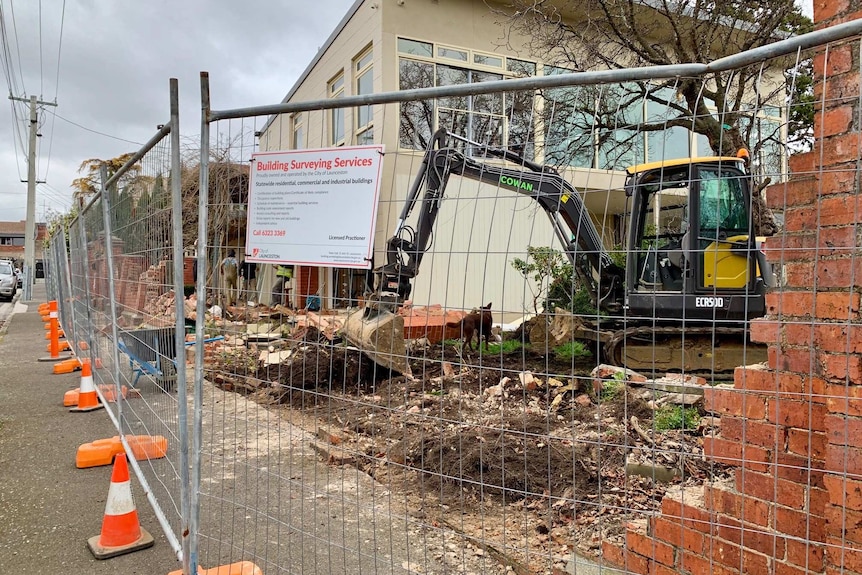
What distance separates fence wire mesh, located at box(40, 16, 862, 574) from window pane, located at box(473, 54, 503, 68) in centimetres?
807

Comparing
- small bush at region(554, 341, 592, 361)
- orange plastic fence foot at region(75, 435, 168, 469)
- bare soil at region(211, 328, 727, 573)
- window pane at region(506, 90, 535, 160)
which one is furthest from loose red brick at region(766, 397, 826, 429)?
small bush at region(554, 341, 592, 361)

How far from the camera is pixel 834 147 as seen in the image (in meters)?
1.91

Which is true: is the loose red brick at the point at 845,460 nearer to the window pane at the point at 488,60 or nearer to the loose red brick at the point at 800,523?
the loose red brick at the point at 800,523

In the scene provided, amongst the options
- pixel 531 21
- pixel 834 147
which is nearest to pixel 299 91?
pixel 531 21

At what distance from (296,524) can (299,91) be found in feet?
59.1

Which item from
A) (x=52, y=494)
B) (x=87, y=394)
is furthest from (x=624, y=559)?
(x=87, y=394)

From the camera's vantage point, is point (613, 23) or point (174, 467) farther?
point (613, 23)

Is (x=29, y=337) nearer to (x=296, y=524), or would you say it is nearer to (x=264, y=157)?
(x=296, y=524)

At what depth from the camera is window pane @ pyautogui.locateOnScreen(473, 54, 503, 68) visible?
14.4 m

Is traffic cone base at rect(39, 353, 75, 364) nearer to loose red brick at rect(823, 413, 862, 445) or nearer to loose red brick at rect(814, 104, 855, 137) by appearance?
loose red brick at rect(823, 413, 862, 445)

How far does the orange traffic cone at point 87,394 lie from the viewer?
658cm

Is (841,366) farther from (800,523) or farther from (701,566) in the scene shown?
(701,566)

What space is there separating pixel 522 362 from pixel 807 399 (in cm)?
203

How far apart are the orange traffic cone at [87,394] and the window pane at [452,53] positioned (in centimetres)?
1077
